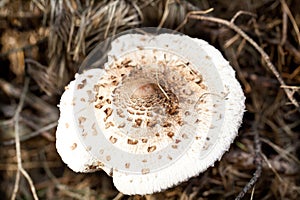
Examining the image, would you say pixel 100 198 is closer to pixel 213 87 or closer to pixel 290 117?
pixel 213 87

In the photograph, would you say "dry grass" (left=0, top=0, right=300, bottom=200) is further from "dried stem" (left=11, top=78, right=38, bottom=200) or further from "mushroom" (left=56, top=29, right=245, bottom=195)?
"mushroom" (left=56, top=29, right=245, bottom=195)

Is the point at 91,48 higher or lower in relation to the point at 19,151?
higher

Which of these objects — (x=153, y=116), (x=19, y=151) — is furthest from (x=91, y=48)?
(x=153, y=116)

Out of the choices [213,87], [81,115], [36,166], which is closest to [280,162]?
[213,87]

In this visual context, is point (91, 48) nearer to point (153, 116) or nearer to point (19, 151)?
point (19, 151)

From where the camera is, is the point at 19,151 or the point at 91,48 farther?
the point at 91,48
